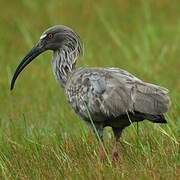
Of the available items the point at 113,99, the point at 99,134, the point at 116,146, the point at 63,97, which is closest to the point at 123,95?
the point at 113,99

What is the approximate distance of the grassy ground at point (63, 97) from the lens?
686 centimetres

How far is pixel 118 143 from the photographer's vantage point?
767cm

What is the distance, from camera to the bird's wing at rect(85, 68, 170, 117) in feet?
22.5

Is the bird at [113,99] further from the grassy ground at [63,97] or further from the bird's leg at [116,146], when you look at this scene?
the grassy ground at [63,97]

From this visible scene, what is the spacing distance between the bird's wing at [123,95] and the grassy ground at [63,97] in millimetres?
306

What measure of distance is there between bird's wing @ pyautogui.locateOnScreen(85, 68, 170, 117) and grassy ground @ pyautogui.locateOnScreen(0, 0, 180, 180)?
12.0 inches

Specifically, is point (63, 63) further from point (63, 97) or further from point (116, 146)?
point (63, 97)

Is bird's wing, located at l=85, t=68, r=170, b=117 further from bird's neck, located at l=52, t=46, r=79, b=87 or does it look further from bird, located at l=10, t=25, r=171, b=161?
bird's neck, located at l=52, t=46, r=79, b=87

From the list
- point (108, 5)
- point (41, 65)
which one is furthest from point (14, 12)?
point (41, 65)

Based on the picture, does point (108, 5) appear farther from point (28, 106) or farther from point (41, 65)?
point (28, 106)

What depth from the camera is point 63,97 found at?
11414 mm

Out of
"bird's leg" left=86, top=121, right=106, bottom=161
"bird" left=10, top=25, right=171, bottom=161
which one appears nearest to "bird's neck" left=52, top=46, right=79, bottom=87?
"bird" left=10, top=25, right=171, bottom=161

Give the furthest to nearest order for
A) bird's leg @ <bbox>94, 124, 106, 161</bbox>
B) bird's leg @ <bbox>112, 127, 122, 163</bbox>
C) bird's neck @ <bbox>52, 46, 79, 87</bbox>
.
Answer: bird's neck @ <bbox>52, 46, 79, 87</bbox> → bird's leg @ <bbox>112, 127, 122, 163</bbox> → bird's leg @ <bbox>94, 124, 106, 161</bbox>

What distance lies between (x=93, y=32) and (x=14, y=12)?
207cm
